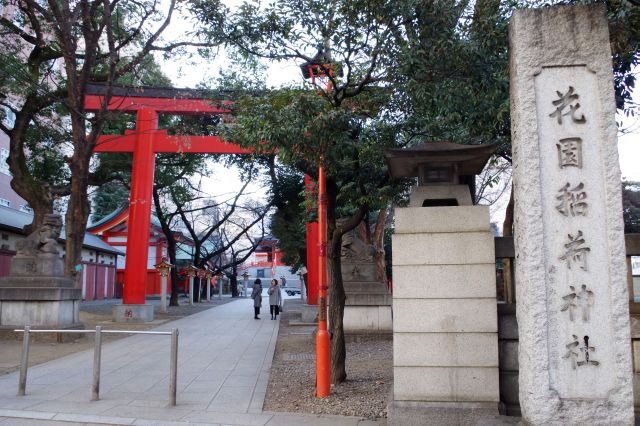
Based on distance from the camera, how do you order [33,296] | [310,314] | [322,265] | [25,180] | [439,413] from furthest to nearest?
[310,314], [25,180], [33,296], [322,265], [439,413]

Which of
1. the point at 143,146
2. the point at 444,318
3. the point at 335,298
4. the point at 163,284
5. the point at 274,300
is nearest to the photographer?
the point at 444,318

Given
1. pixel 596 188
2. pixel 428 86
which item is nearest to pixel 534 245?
pixel 596 188

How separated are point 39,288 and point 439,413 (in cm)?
1180

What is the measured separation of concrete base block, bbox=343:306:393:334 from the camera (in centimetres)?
1434

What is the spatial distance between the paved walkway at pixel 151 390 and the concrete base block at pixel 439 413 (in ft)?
2.21

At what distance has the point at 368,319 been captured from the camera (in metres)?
14.4

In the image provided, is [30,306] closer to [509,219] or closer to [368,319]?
[368,319]

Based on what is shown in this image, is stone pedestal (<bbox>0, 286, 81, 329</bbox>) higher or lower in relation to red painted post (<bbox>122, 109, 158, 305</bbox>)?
lower

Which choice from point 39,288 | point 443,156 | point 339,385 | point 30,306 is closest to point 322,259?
point 339,385

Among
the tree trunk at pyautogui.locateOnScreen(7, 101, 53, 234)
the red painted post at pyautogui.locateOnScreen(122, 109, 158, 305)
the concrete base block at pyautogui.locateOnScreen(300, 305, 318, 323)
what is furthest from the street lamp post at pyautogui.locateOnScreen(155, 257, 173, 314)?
the tree trunk at pyautogui.locateOnScreen(7, 101, 53, 234)

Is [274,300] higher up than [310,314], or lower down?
higher up

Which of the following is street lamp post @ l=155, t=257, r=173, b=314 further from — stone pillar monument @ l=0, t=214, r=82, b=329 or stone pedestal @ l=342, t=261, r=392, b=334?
stone pedestal @ l=342, t=261, r=392, b=334

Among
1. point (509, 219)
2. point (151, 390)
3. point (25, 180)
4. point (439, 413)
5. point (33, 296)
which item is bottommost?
point (151, 390)

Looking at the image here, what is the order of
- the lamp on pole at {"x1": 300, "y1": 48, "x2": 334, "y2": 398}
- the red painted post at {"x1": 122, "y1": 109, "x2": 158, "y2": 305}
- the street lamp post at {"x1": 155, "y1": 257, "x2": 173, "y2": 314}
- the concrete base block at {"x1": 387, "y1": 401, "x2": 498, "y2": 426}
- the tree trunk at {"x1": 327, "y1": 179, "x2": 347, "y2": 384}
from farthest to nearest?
the street lamp post at {"x1": 155, "y1": 257, "x2": 173, "y2": 314} → the red painted post at {"x1": 122, "y1": 109, "x2": 158, "y2": 305} → the tree trunk at {"x1": 327, "y1": 179, "x2": 347, "y2": 384} → the lamp on pole at {"x1": 300, "y1": 48, "x2": 334, "y2": 398} → the concrete base block at {"x1": 387, "y1": 401, "x2": 498, "y2": 426}
